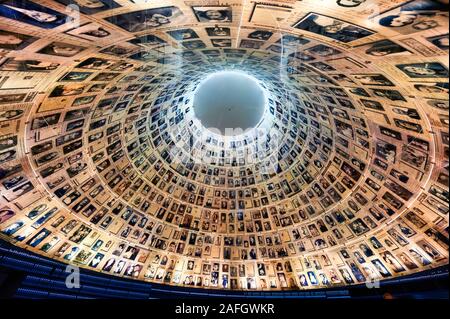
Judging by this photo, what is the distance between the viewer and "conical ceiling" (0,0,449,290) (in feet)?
23.2

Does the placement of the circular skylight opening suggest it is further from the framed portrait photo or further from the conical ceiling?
the framed portrait photo

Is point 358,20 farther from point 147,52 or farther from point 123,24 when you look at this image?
point 147,52

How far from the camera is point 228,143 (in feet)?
74.8

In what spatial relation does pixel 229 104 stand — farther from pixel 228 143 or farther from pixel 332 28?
pixel 332 28

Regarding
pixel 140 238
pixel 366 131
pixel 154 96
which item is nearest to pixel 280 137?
pixel 366 131

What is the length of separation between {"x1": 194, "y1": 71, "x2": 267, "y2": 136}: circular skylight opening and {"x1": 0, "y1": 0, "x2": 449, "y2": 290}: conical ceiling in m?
0.58

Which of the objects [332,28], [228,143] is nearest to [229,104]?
[228,143]

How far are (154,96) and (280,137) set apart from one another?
942cm

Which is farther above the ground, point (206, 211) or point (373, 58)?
point (373, 58)

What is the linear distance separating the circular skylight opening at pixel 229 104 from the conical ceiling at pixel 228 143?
0.58 metres

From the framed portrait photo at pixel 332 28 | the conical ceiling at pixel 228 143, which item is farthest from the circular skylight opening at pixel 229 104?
the framed portrait photo at pixel 332 28

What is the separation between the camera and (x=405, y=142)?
11.3m

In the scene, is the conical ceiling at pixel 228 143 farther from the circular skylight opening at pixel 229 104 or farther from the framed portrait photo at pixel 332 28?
the circular skylight opening at pixel 229 104

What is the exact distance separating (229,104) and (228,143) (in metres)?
3.20
